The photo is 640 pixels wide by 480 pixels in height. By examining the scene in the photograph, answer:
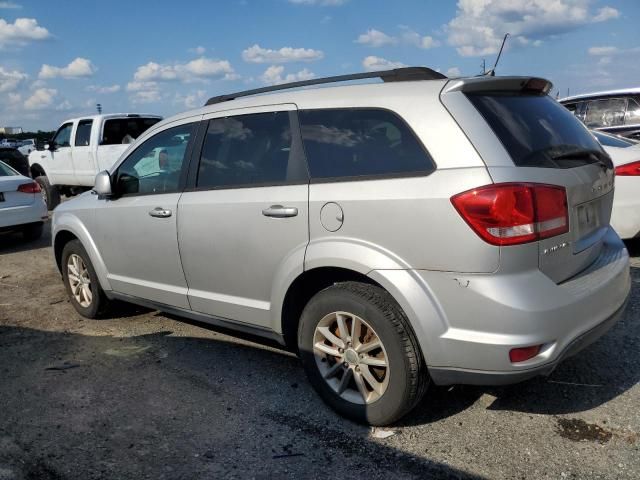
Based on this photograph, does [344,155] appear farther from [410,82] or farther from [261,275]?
[261,275]

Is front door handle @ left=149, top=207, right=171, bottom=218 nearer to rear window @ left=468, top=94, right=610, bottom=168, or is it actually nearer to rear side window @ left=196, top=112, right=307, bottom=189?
rear side window @ left=196, top=112, right=307, bottom=189

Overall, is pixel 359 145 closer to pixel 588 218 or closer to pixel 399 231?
pixel 399 231

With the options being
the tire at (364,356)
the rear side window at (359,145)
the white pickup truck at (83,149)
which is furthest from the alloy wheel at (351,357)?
the white pickup truck at (83,149)

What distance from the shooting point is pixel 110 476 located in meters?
2.77

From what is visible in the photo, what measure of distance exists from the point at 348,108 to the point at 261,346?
2.05 metres

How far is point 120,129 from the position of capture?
11.2 meters

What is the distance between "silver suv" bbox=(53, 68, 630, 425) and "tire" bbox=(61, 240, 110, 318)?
4.44 ft

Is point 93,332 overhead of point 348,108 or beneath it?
beneath

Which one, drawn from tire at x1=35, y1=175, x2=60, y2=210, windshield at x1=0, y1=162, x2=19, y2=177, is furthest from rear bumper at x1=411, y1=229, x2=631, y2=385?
tire at x1=35, y1=175, x2=60, y2=210

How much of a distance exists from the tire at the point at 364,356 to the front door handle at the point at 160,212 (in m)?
1.34

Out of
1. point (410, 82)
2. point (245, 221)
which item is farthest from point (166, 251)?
point (410, 82)

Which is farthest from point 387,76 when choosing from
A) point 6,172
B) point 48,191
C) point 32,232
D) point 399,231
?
point 48,191

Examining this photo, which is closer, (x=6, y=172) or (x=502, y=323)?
(x=502, y=323)

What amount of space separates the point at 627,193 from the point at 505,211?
149 inches
